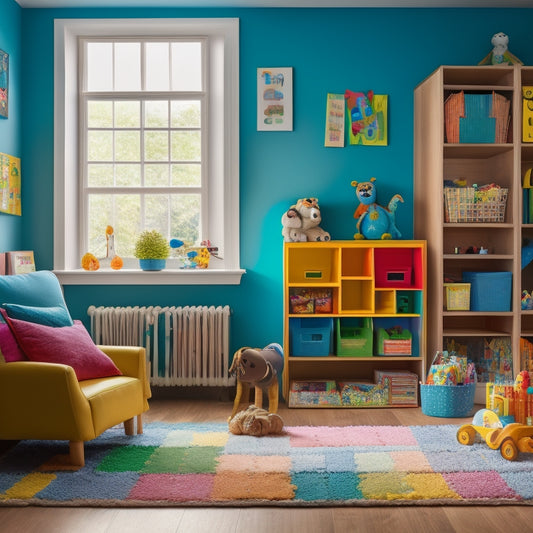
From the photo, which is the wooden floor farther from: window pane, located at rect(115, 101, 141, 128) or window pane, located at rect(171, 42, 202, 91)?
window pane, located at rect(171, 42, 202, 91)

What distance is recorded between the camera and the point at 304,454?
9.96 feet

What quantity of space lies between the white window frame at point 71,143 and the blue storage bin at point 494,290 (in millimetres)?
1518

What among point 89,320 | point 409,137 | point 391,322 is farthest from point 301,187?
point 89,320

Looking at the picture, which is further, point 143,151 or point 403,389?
point 143,151

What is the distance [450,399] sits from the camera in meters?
3.82

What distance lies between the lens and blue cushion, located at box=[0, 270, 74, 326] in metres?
3.21

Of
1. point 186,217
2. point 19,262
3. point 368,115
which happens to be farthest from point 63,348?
point 368,115

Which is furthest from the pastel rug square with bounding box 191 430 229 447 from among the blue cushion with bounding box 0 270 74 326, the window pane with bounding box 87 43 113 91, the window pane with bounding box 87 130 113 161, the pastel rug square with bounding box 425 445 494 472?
the window pane with bounding box 87 43 113 91

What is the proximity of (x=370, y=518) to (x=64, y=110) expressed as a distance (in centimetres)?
332

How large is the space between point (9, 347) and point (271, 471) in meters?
1.31

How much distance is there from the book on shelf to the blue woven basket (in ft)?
8.48

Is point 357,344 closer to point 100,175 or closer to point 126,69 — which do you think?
point 100,175

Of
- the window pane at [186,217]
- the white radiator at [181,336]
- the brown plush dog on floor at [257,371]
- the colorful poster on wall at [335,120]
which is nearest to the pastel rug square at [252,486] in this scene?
the brown plush dog on floor at [257,371]

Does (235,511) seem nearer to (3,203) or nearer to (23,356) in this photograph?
(23,356)
